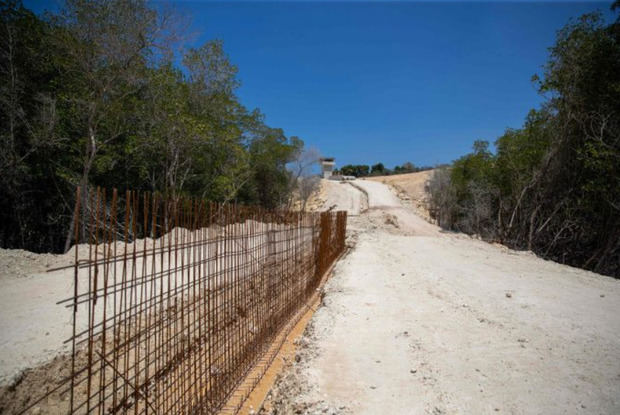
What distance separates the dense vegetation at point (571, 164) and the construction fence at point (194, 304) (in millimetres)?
11397

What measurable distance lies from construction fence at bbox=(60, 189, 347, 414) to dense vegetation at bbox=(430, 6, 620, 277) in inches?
449

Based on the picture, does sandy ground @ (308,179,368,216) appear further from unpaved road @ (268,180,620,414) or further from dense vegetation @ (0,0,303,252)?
unpaved road @ (268,180,620,414)

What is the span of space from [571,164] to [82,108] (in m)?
19.6

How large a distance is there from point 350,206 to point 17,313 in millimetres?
27777

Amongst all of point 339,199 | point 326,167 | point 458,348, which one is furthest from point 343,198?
point 458,348

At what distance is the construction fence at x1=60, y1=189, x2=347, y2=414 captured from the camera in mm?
2496

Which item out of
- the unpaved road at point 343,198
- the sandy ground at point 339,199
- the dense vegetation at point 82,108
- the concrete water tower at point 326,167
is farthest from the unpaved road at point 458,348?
the concrete water tower at point 326,167

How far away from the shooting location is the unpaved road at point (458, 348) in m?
3.17

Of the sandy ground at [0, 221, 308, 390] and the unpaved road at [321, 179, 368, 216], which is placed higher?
the unpaved road at [321, 179, 368, 216]

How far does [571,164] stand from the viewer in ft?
44.8

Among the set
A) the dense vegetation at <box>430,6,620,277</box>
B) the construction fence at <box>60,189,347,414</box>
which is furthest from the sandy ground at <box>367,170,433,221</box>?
the construction fence at <box>60,189,347,414</box>

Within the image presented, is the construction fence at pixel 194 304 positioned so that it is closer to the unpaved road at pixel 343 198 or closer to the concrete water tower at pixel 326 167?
the unpaved road at pixel 343 198

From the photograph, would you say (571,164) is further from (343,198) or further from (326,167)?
(326,167)

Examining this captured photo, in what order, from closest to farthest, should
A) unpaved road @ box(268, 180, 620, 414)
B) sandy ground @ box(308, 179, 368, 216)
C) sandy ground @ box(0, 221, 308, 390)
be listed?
unpaved road @ box(268, 180, 620, 414)
sandy ground @ box(0, 221, 308, 390)
sandy ground @ box(308, 179, 368, 216)
